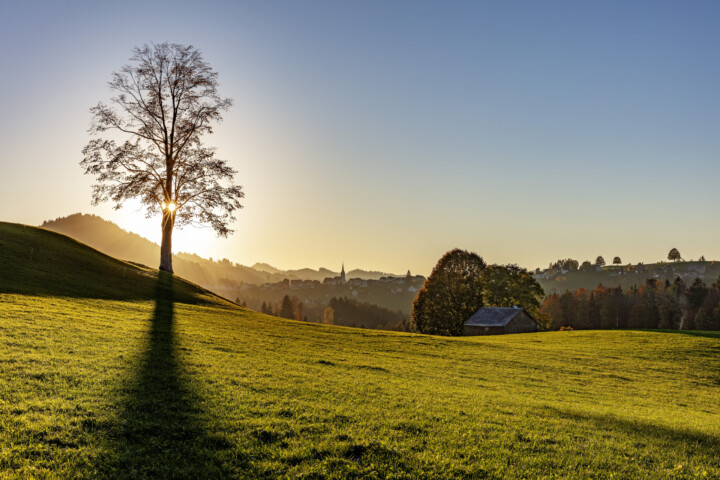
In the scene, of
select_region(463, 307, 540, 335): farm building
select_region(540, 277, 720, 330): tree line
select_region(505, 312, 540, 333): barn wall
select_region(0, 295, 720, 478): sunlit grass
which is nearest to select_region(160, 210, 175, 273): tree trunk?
select_region(0, 295, 720, 478): sunlit grass

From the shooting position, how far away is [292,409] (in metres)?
10.3

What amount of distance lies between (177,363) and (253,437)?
697 cm

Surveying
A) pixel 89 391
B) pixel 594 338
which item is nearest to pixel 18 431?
pixel 89 391

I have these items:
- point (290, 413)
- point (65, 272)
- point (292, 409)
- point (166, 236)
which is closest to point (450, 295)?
point (166, 236)

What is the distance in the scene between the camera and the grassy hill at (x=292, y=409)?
295 inches

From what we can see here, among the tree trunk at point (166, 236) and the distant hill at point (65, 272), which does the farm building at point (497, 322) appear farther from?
the tree trunk at point (166, 236)

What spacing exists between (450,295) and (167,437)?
70376 millimetres

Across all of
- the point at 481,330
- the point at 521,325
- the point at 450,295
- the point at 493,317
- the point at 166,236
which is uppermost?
the point at 166,236

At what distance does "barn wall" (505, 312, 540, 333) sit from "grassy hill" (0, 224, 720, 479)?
138 feet

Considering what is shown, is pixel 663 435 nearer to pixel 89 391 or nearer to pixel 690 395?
pixel 690 395

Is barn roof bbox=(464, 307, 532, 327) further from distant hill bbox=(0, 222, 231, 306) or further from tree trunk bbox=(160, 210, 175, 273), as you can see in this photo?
tree trunk bbox=(160, 210, 175, 273)

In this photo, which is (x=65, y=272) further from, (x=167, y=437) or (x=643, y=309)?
(x=643, y=309)

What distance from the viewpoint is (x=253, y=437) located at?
8328mm

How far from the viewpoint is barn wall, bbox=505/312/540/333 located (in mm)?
67062
